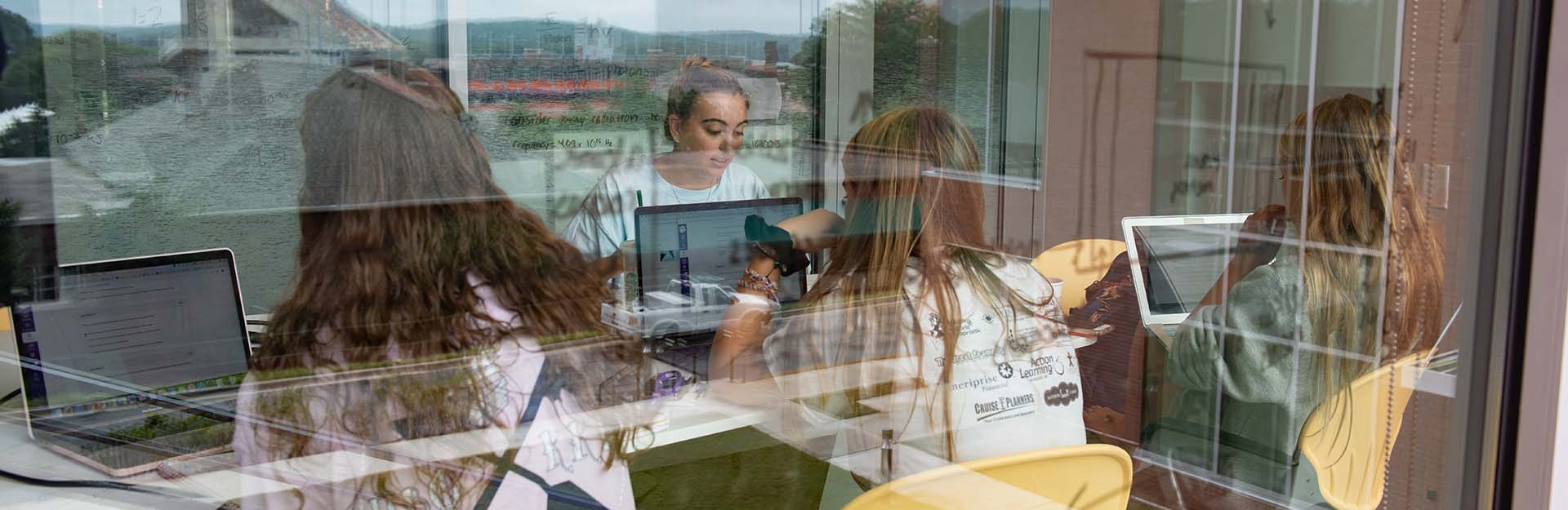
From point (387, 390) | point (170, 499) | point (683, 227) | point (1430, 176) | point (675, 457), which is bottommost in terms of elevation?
point (675, 457)

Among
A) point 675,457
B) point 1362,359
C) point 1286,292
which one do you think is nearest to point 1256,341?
point 1286,292

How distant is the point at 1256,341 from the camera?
1.08 metres

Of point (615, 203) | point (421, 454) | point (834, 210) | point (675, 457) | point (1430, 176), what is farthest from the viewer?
point (615, 203)

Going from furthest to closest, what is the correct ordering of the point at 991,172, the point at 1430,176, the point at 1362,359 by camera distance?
the point at 991,172 < the point at 1362,359 < the point at 1430,176

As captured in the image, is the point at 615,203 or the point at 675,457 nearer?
the point at 675,457

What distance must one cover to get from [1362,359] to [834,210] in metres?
1.27

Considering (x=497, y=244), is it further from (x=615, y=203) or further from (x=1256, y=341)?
(x=615, y=203)

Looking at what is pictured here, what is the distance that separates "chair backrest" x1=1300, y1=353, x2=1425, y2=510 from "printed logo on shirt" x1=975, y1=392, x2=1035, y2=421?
1.74ft

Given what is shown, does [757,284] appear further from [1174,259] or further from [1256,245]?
[1256,245]

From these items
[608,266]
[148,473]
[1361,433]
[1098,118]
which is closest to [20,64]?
[148,473]

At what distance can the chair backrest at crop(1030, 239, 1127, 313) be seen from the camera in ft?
6.35

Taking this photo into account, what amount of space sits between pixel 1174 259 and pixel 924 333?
1.35 ft

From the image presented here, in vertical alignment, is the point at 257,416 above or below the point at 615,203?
below

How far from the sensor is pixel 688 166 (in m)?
2.49
